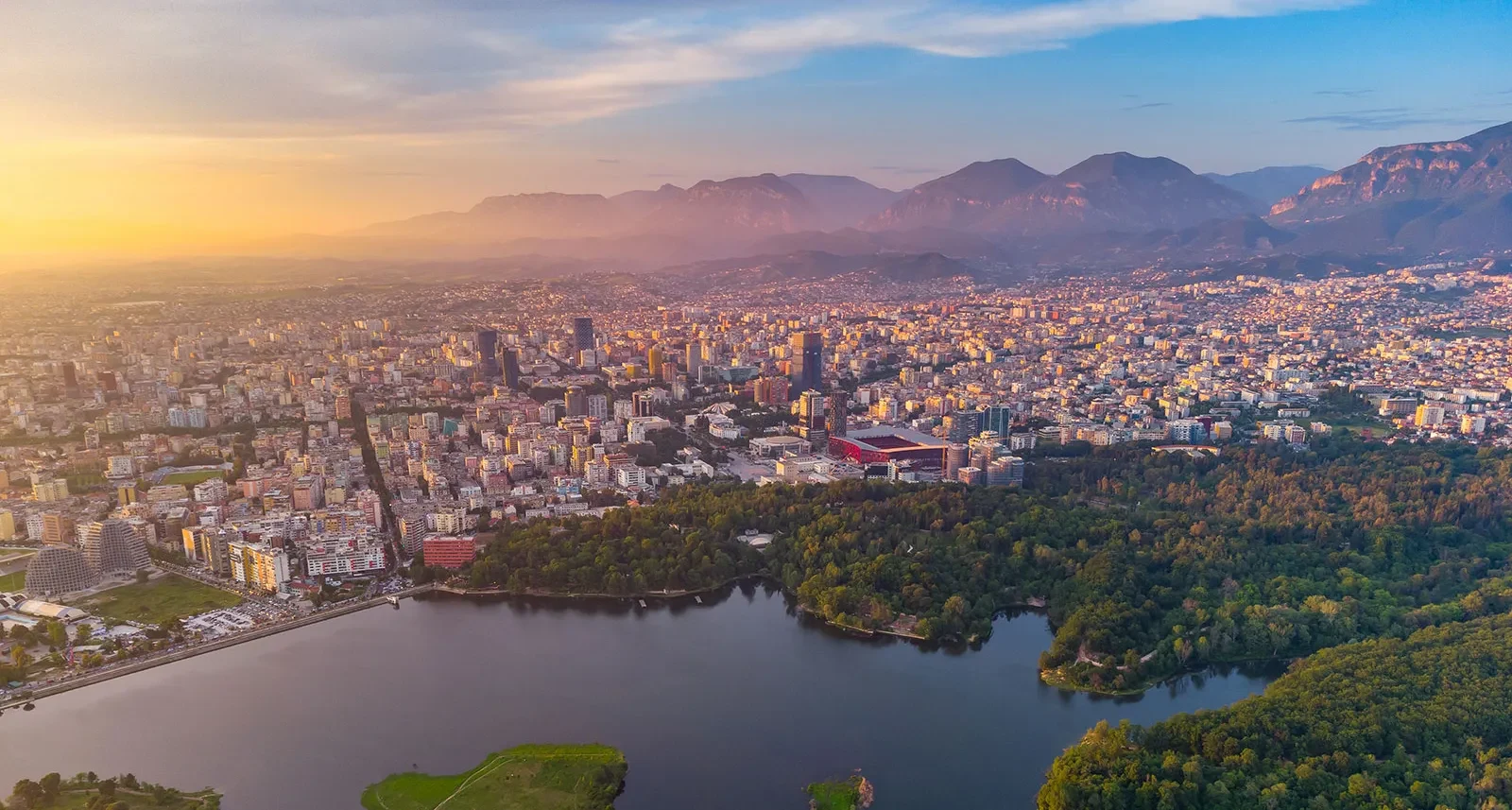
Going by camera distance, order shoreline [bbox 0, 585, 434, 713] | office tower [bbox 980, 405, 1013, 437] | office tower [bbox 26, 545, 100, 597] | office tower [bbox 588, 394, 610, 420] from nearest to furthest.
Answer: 1. shoreline [bbox 0, 585, 434, 713]
2. office tower [bbox 26, 545, 100, 597]
3. office tower [bbox 980, 405, 1013, 437]
4. office tower [bbox 588, 394, 610, 420]

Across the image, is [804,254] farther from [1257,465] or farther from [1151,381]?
[1257,465]

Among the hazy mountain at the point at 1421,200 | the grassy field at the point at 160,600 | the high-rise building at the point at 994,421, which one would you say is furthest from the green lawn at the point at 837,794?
the hazy mountain at the point at 1421,200

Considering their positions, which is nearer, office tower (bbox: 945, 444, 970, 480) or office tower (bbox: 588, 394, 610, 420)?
office tower (bbox: 945, 444, 970, 480)

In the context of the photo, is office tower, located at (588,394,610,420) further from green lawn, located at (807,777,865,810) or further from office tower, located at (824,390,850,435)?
green lawn, located at (807,777,865,810)

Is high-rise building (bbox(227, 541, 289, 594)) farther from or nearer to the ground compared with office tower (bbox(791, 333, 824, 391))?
nearer to the ground

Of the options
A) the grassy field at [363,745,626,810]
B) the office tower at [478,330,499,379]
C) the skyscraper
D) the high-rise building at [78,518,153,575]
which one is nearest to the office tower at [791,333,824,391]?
the skyscraper

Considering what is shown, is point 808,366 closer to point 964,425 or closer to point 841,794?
point 964,425

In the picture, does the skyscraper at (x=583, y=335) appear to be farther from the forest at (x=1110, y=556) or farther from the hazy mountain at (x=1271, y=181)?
the hazy mountain at (x=1271, y=181)

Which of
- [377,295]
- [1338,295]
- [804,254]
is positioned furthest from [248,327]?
[1338,295]
